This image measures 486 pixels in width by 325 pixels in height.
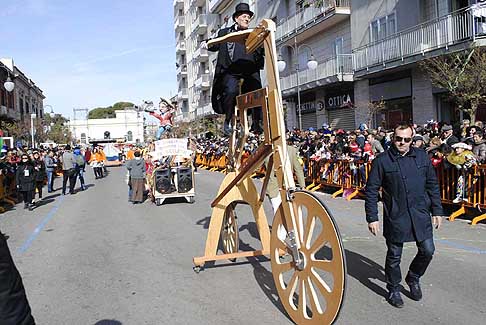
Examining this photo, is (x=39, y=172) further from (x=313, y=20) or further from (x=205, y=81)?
(x=205, y=81)

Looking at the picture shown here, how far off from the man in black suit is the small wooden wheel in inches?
74.7

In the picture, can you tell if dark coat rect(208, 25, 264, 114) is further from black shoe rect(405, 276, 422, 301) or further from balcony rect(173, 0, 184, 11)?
balcony rect(173, 0, 184, 11)

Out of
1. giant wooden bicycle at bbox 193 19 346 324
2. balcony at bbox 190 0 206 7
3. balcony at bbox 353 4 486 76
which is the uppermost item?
balcony at bbox 190 0 206 7

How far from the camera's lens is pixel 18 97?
5894 cm

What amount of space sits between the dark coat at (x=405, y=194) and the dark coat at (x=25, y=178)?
470 inches

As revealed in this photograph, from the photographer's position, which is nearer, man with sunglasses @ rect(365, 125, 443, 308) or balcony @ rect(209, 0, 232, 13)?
man with sunglasses @ rect(365, 125, 443, 308)

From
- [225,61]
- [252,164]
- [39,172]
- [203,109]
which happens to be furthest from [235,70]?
[203,109]

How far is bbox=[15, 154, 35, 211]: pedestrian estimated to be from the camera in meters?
14.1

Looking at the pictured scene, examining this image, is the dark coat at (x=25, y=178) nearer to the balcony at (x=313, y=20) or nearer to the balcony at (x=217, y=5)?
the balcony at (x=313, y=20)

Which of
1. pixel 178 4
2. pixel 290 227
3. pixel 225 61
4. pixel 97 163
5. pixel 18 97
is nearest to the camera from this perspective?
pixel 290 227

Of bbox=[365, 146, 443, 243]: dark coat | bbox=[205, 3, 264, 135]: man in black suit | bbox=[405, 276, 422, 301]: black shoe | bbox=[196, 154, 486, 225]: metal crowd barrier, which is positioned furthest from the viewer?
bbox=[196, 154, 486, 225]: metal crowd barrier

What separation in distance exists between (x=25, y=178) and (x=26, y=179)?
46 mm

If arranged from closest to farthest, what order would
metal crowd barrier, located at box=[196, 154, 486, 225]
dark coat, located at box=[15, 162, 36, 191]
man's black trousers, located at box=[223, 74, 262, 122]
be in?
man's black trousers, located at box=[223, 74, 262, 122], metal crowd barrier, located at box=[196, 154, 486, 225], dark coat, located at box=[15, 162, 36, 191]

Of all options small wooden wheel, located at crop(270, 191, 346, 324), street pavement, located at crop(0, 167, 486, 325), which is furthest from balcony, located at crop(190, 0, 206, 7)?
small wooden wheel, located at crop(270, 191, 346, 324)
